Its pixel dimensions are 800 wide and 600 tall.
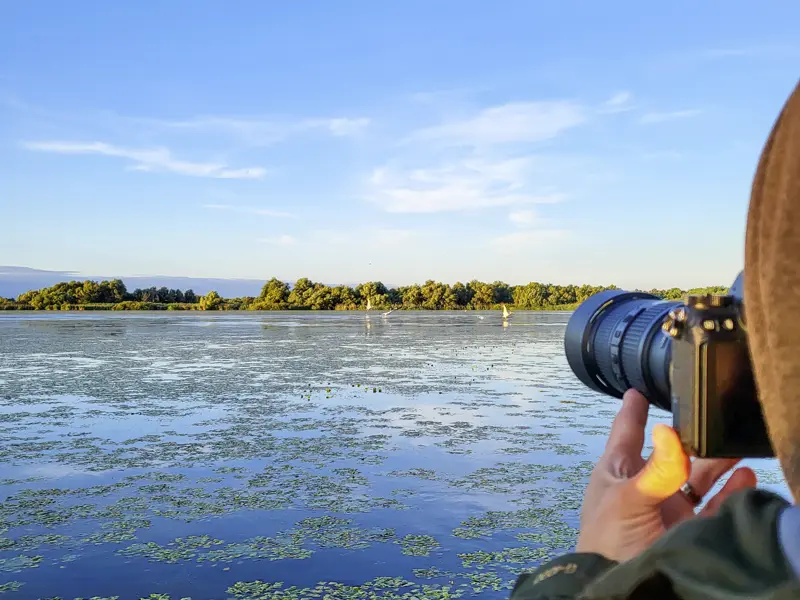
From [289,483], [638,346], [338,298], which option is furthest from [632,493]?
[338,298]

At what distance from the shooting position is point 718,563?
41 centimetres

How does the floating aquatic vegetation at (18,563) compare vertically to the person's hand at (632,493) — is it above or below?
below

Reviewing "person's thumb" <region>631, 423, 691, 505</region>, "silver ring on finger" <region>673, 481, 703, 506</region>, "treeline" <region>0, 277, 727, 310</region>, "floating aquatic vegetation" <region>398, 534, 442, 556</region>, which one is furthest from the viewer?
"treeline" <region>0, 277, 727, 310</region>

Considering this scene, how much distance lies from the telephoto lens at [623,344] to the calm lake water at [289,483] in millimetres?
2153

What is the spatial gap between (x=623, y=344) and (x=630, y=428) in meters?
0.34

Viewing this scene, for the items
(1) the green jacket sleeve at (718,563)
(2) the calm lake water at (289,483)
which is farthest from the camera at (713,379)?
(2) the calm lake water at (289,483)

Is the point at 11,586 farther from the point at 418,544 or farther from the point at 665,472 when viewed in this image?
the point at 665,472

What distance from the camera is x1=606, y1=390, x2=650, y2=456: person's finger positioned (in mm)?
737

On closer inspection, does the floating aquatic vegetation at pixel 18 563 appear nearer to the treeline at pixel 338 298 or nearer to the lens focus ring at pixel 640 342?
the lens focus ring at pixel 640 342

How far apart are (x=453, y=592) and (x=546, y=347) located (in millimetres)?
14884

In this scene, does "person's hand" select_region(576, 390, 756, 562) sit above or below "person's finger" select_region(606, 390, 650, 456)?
below

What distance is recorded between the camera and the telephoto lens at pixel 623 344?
96cm

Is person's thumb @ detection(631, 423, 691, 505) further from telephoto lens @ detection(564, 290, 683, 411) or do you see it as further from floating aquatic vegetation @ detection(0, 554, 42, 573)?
floating aquatic vegetation @ detection(0, 554, 42, 573)

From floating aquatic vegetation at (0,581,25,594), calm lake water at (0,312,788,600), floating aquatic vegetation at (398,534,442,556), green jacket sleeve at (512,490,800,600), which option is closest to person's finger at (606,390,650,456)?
green jacket sleeve at (512,490,800,600)
